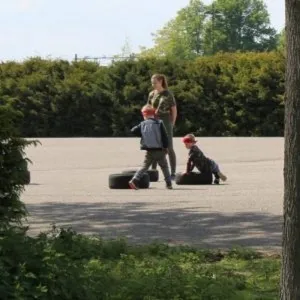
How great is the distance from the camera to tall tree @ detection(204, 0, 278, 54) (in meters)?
99.8

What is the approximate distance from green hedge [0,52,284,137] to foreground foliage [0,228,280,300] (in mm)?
25479

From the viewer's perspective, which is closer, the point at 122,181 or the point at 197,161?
the point at 122,181

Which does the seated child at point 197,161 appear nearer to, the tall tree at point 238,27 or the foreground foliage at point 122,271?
the foreground foliage at point 122,271

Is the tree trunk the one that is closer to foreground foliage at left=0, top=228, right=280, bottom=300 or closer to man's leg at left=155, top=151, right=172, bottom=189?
foreground foliage at left=0, top=228, right=280, bottom=300

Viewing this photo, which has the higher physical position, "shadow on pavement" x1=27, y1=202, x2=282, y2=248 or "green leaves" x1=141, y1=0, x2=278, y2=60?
"green leaves" x1=141, y1=0, x2=278, y2=60

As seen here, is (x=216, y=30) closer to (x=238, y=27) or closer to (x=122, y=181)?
(x=238, y=27)

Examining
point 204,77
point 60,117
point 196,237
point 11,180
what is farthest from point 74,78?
point 11,180

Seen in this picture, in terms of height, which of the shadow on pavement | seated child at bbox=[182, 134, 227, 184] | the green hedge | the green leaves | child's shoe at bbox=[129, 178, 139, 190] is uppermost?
the green leaves

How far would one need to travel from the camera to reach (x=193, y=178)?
1733cm

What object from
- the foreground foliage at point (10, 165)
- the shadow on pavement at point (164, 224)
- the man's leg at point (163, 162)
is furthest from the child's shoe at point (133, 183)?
the foreground foliage at point (10, 165)

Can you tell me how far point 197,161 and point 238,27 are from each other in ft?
288

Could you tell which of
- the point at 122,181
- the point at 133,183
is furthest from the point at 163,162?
the point at 122,181

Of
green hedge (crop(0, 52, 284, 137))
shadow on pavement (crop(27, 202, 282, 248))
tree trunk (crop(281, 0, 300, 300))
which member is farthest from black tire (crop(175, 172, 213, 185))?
green hedge (crop(0, 52, 284, 137))

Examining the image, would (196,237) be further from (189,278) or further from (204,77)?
(204,77)
